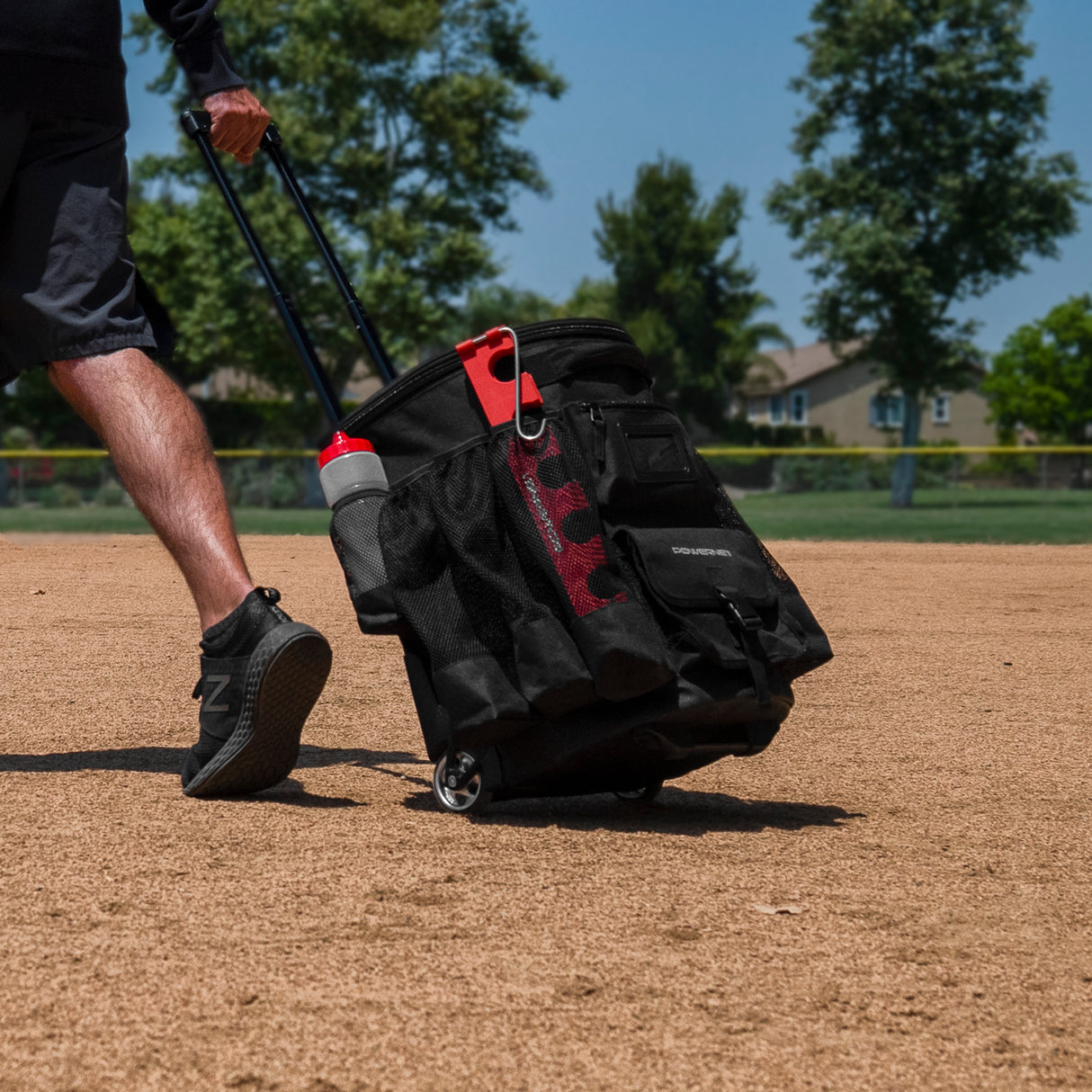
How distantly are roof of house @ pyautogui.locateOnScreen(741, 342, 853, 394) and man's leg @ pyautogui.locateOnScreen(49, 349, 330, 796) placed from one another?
58.1m

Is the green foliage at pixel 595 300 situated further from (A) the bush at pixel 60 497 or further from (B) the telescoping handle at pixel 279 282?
(B) the telescoping handle at pixel 279 282

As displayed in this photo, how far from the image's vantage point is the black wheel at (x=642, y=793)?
2717mm

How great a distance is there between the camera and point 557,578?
92.9 inches

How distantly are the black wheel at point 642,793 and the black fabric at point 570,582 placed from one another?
11 cm

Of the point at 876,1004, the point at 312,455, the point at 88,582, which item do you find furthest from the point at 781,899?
the point at 312,455

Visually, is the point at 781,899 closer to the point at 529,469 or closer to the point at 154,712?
the point at 529,469

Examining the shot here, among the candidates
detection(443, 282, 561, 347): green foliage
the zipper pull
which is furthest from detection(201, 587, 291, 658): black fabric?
detection(443, 282, 561, 347): green foliage

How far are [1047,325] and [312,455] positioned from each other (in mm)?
55624

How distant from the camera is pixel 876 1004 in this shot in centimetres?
162

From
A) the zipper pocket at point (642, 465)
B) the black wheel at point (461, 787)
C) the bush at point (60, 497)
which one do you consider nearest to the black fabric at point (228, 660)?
the black wheel at point (461, 787)

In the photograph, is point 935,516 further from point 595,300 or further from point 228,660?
Answer: point 595,300

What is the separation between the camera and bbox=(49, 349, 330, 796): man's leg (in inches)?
96.3

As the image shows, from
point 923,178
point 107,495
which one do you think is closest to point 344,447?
point 107,495

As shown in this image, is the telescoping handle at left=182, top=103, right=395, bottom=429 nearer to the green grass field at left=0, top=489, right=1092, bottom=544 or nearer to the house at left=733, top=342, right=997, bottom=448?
the green grass field at left=0, top=489, right=1092, bottom=544
